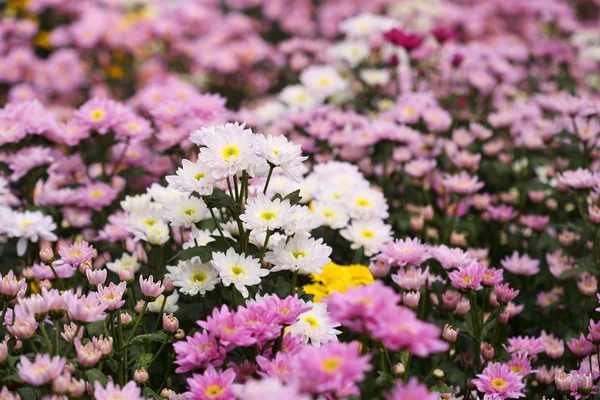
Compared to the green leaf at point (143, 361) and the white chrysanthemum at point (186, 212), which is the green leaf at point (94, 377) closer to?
the green leaf at point (143, 361)

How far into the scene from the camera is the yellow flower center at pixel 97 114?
9.38 ft

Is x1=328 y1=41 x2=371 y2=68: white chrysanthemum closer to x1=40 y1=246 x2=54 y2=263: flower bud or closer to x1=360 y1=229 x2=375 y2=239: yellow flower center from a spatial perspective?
x1=360 y1=229 x2=375 y2=239: yellow flower center

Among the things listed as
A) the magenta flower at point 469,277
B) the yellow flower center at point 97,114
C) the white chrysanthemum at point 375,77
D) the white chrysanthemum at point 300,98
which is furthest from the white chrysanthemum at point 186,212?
the white chrysanthemum at point 375,77

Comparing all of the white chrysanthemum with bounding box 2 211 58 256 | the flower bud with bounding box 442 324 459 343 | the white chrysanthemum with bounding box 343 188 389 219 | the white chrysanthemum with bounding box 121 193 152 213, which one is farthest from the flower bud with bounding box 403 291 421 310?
the white chrysanthemum with bounding box 2 211 58 256

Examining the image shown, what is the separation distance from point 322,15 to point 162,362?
414 cm

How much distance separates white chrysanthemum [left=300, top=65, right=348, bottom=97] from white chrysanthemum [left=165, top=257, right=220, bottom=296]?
6.57 feet

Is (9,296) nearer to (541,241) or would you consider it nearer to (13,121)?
(13,121)

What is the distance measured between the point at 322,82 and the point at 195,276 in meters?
2.13

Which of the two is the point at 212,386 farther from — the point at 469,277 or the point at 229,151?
the point at 469,277

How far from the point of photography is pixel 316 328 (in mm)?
1955

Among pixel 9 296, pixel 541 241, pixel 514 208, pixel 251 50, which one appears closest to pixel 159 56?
pixel 251 50

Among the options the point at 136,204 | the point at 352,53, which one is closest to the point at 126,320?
the point at 136,204

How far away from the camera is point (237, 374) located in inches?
67.2

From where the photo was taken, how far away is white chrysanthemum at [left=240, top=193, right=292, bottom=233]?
6.33ft
